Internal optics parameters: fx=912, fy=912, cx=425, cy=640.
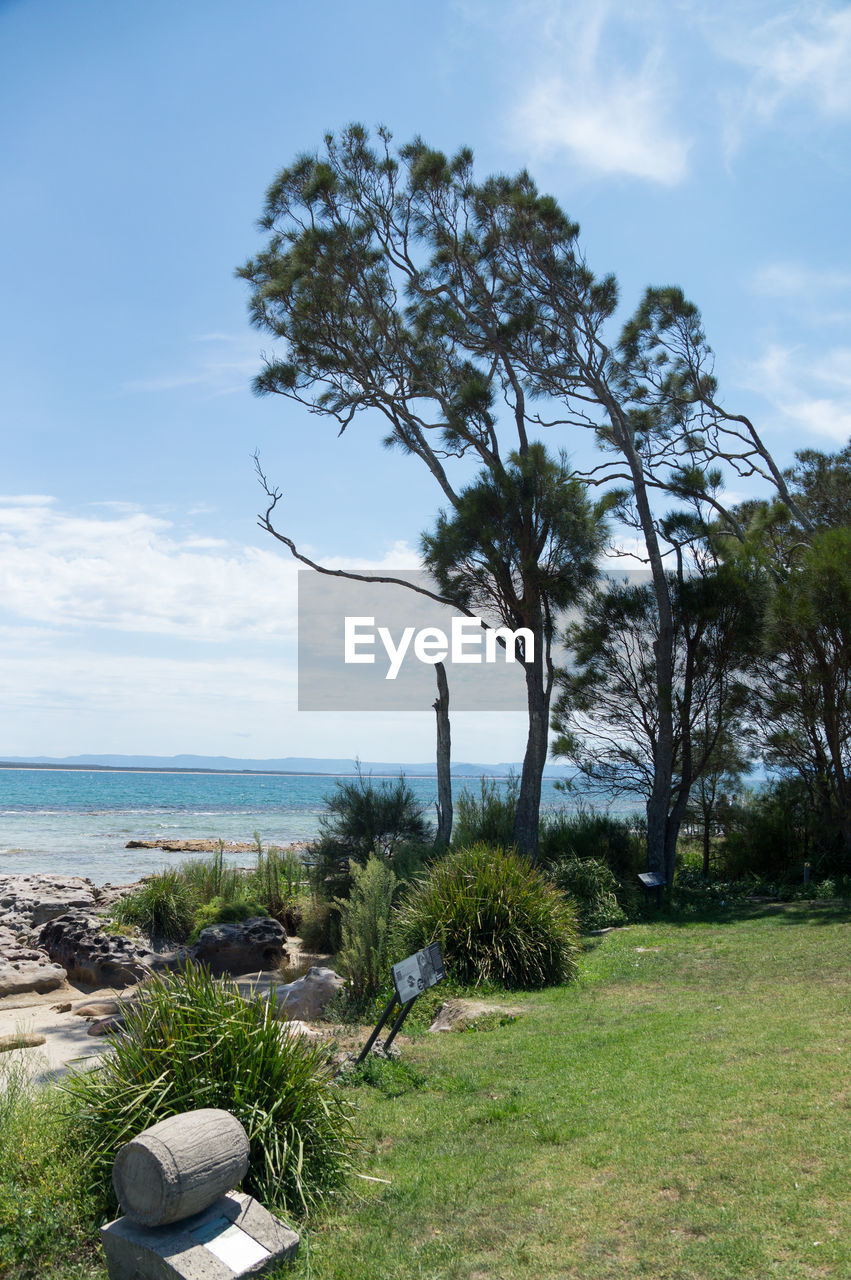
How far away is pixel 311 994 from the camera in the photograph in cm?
855

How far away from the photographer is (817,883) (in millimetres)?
14641

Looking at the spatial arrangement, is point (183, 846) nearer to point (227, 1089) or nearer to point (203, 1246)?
point (227, 1089)

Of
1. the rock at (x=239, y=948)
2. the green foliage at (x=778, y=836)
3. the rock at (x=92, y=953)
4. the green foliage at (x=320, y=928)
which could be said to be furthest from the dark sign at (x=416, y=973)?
the green foliage at (x=778, y=836)

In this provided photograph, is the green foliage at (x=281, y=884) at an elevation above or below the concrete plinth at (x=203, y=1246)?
below

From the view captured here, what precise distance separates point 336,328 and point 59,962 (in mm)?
10813

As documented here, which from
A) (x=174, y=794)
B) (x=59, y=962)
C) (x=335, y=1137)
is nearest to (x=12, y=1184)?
(x=335, y=1137)

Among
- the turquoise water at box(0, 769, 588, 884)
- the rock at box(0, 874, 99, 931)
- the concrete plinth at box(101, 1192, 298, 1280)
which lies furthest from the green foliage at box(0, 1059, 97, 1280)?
the rock at box(0, 874, 99, 931)

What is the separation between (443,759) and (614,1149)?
10878 millimetres

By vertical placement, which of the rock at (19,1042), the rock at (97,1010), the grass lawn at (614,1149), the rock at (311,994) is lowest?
the rock at (97,1010)

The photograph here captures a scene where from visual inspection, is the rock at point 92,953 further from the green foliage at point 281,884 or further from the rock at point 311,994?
the rock at point 311,994

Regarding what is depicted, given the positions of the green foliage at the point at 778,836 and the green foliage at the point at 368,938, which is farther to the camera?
the green foliage at the point at 778,836

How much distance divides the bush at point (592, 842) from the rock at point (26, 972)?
23.7 feet

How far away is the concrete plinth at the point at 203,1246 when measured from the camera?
3426 millimetres

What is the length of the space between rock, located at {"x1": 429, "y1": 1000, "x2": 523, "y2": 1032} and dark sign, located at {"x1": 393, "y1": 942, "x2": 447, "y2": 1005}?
1.47 m
